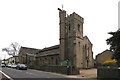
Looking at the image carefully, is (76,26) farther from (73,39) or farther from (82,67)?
(82,67)

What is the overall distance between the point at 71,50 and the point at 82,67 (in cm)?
541

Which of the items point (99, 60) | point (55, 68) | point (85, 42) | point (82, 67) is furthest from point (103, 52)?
point (55, 68)

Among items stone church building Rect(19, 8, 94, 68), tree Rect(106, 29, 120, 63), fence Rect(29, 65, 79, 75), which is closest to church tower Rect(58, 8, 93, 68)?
stone church building Rect(19, 8, 94, 68)

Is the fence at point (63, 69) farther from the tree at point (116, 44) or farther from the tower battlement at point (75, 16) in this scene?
the tower battlement at point (75, 16)

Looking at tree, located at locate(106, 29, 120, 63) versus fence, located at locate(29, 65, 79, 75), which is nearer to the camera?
tree, located at locate(106, 29, 120, 63)

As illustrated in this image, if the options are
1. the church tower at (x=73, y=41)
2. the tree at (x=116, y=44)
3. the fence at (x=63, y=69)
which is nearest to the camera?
the tree at (x=116, y=44)

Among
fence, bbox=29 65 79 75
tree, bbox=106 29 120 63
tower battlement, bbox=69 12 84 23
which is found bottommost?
fence, bbox=29 65 79 75

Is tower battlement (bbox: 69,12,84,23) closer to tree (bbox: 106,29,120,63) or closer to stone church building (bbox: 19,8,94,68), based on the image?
stone church building (bbox: 19,8,94,68)

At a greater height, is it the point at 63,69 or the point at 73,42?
the point at 73,42

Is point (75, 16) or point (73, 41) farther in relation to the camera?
point (75, 16)

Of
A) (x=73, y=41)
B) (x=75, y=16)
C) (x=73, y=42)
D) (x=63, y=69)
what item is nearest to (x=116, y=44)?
(x=63, y=69)

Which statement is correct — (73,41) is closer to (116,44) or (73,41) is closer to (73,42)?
(73,42)

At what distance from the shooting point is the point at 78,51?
3984 cm

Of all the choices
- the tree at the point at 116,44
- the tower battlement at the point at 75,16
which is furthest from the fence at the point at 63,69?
the tower battlement at the point at 75,16
